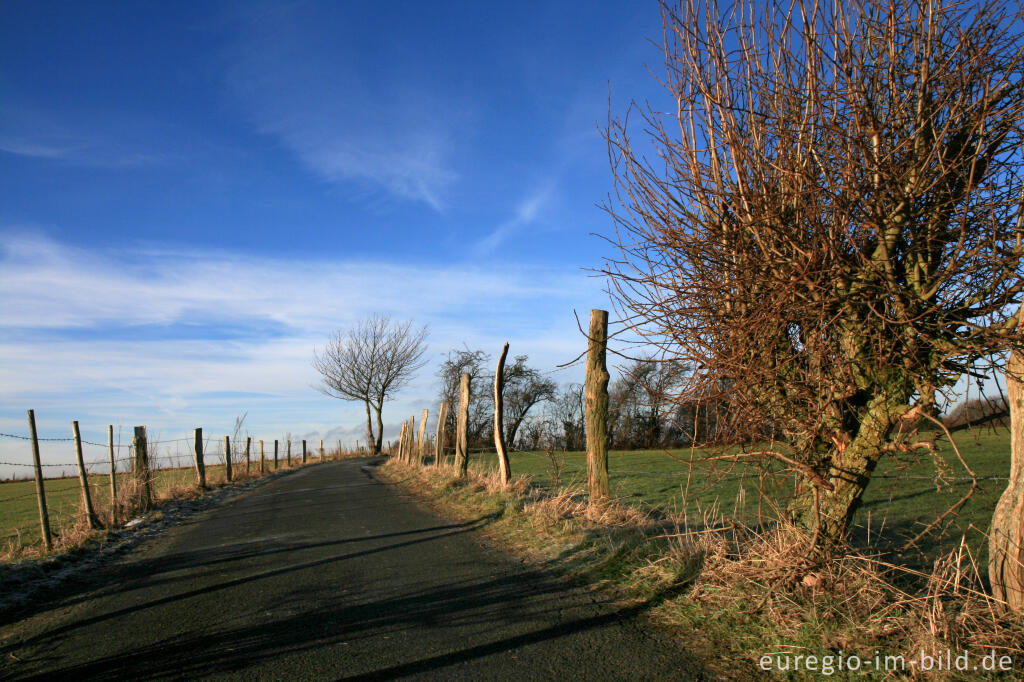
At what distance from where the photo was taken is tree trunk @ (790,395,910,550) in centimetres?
390

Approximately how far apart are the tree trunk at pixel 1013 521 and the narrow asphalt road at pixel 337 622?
1.74 m

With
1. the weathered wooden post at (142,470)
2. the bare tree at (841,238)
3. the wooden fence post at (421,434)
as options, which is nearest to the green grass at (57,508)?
the weathered wooden post at (142,470)

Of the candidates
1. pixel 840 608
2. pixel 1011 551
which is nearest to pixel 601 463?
pixel 840 608

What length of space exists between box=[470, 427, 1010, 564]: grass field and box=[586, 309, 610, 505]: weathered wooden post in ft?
2.53

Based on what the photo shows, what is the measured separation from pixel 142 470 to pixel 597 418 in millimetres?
9531

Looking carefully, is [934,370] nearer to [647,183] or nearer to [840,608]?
[840,608]

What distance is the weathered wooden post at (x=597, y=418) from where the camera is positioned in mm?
7977

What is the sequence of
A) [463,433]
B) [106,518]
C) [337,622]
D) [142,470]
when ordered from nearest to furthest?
[337,622], [106,518], [142,470], [463,433]

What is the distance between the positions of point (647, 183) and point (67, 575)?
7439 mm

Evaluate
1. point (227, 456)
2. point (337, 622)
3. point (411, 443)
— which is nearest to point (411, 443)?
point (411, 443)

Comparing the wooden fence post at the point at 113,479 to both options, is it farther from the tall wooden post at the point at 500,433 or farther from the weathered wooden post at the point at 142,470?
the tall wooden post at the point at 500,433

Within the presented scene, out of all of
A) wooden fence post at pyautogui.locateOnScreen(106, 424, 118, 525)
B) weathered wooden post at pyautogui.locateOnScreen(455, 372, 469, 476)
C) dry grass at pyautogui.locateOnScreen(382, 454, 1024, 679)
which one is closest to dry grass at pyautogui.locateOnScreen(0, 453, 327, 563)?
wooden fence post at pyautogui.locateOnScreen(106, 424, 118, 525)

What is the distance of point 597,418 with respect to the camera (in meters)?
8.10

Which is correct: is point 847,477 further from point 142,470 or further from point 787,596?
point 142,470
